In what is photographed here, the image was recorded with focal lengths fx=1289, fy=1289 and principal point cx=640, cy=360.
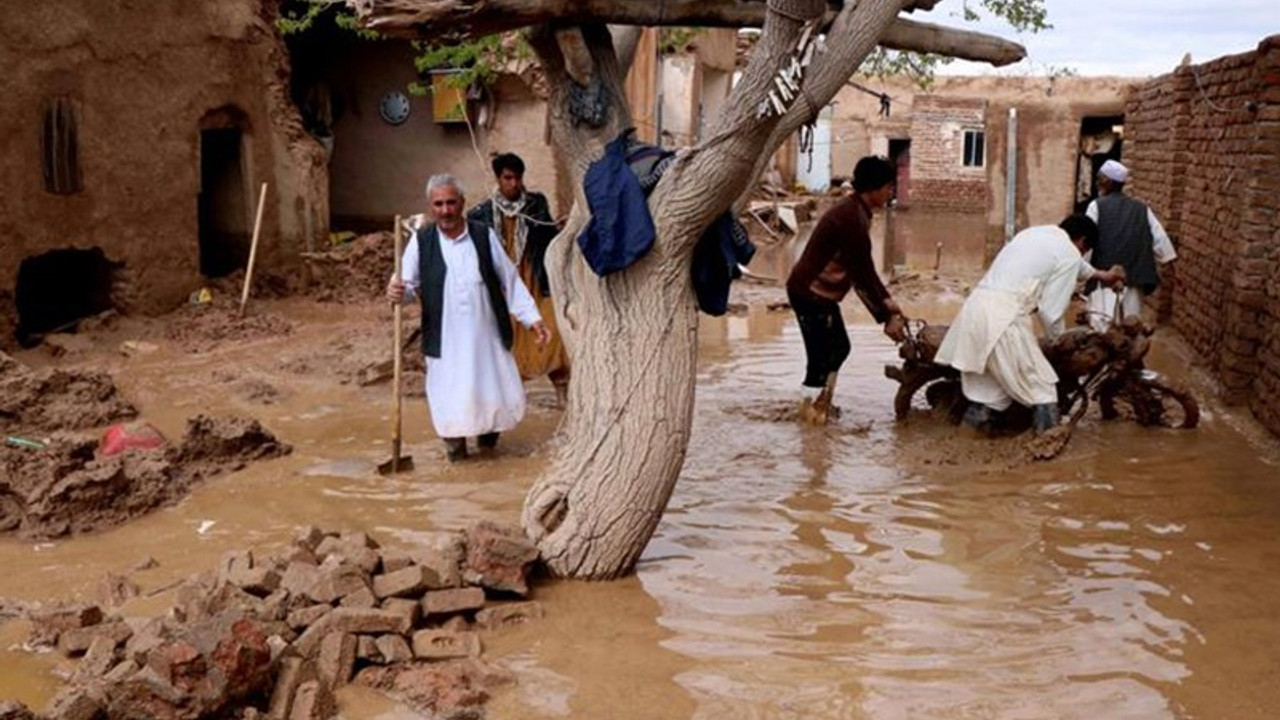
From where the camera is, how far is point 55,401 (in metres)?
8.35

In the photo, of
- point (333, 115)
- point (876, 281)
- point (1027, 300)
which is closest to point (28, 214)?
point (333, 115)

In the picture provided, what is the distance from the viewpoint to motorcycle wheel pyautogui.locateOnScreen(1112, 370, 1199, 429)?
7914mm

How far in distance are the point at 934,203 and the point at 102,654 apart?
99.3ft

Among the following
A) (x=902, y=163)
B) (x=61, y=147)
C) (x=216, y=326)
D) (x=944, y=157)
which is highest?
(x=944, y=157)

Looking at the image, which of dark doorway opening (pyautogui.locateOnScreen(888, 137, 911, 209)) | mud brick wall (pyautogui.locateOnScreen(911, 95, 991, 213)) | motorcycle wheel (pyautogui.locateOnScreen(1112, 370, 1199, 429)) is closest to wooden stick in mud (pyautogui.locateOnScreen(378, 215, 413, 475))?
motorcycle wheel (pyautogui.locateOnScreen(1112, 370, 1199, 429))

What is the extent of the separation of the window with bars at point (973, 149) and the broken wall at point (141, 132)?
2147 cm

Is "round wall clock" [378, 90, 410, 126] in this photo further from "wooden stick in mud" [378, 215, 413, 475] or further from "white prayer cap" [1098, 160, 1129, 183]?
"wooden stick in mud" [378, 215, 413, 475]

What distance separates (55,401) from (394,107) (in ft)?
27.5

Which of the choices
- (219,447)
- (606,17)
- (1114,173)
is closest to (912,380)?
(1114,173)

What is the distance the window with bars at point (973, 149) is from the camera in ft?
104

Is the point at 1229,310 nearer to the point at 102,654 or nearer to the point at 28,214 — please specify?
the point at 102,654

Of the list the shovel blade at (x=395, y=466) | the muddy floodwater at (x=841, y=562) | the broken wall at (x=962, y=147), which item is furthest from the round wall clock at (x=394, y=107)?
the shovel blade at (x=395, y=466)

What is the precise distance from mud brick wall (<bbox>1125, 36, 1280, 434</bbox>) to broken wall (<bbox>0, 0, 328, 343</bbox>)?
28.5ft

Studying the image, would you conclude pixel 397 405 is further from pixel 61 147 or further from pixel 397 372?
pixel 61 147
